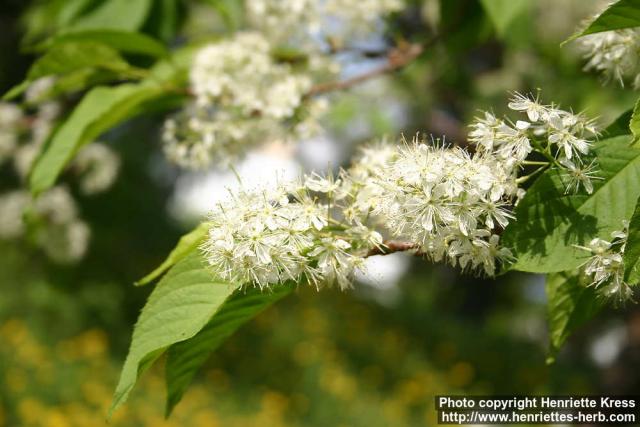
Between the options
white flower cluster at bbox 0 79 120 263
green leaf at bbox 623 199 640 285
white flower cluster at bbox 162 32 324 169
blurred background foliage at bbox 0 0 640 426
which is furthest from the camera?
white flower cluster at bbox 0 79 120 263

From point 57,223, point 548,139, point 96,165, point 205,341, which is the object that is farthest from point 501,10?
point 57,223

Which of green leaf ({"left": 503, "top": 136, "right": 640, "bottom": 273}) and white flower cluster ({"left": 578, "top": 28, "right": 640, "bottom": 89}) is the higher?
white flower cluster ({"left": 578, "top": 28, "right": 640, "bottom": 89})

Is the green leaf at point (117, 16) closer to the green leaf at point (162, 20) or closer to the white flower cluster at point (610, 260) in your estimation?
the green leaf at point (162, 20)

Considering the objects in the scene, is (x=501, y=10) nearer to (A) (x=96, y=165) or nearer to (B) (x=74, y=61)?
(B) (x=74, y=61)

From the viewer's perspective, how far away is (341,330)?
6785mm

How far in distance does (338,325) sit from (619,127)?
20.0ft

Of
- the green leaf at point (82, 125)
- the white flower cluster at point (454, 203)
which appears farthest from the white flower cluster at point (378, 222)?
the green leaf at point (82, 125)

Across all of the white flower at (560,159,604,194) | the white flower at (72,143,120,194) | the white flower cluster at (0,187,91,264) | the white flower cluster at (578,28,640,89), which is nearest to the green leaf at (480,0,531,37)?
the white flower cluster at (578,28,640,89)

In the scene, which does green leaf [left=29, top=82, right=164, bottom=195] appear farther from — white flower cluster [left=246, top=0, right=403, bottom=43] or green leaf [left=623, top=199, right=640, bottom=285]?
green leaf [left=623, top=199, right=640, bottom=285]

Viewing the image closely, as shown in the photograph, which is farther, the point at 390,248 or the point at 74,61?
the point at 74,61

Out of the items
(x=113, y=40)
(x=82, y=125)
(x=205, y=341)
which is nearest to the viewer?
(x=205, y=341)

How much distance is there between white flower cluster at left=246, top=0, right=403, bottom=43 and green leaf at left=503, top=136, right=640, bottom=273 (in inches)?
50.2

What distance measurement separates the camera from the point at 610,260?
2.85 feet

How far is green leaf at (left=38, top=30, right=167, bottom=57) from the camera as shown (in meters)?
1.60
